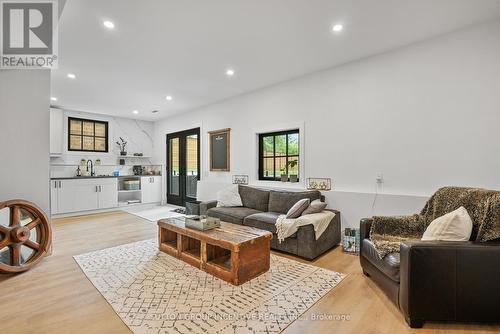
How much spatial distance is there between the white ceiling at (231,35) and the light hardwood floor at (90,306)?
269 cm

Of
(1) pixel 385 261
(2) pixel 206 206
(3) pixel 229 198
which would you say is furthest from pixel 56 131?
(1) pixel 385 261

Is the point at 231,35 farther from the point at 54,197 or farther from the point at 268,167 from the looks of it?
the point at 54,197

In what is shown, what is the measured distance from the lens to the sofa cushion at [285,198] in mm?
3689

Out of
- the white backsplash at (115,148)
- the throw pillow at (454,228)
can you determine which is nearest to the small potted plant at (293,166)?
the throw pillow at (454,228)

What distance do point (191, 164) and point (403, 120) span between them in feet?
16.5

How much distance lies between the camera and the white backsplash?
615cm

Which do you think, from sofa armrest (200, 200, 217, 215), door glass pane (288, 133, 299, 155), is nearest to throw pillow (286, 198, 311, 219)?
door glass pane (288, 133, 299, 155)

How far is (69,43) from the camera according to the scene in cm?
295

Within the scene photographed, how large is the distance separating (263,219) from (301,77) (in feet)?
8.11

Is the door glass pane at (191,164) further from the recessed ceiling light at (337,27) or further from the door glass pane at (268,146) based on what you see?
the recessed ceiling light at (337,27)

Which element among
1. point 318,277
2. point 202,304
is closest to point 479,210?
point 318,277

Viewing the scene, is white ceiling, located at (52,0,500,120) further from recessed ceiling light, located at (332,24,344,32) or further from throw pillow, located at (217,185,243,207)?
throw pillow, located at (217,185,243,207)

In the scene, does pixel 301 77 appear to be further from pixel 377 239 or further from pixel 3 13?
pixel 3 13

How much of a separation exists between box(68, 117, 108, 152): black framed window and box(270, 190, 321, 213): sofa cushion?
541 centimetres
